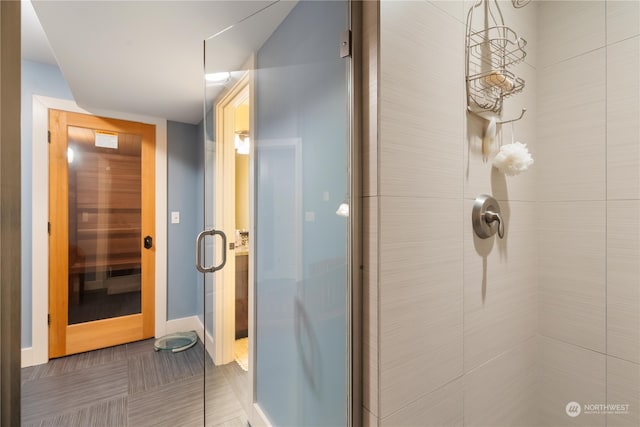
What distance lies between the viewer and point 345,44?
2.66ft

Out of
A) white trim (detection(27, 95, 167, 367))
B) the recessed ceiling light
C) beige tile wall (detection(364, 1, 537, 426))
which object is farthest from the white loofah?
white trim (detection(27, 95, 167, 367))

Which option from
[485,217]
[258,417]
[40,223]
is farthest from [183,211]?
[485,217]

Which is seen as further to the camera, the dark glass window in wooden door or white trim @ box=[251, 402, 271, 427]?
the dark glass window in wooden door

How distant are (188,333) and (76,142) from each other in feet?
6.75

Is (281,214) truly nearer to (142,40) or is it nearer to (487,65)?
(487,65)

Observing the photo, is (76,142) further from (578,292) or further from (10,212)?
(578,292)

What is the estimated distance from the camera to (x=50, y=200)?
7.67 ft

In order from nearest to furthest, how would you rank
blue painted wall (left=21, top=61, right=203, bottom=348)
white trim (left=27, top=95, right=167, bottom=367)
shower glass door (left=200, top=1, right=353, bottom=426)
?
shower glass door (left=200, top=1, right=353, bottom=426), white trim (left=27, top=95, right=167, bottom=367), blue painted wall (left=21, top=61, right=203, bottom=348)

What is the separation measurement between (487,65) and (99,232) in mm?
3182

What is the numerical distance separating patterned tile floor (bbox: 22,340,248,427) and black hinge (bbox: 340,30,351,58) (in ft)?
4.68

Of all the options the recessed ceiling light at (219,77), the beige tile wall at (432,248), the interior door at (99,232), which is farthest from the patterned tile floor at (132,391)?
the recessed ceiling light at (219,77)

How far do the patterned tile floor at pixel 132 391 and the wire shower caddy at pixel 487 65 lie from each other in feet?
5.08

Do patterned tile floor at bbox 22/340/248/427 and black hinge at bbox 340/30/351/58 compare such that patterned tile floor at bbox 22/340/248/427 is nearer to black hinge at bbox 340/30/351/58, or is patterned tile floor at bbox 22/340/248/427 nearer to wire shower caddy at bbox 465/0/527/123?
black hinge at bbox 340/30/351/58

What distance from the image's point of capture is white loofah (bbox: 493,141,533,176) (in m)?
0.97
